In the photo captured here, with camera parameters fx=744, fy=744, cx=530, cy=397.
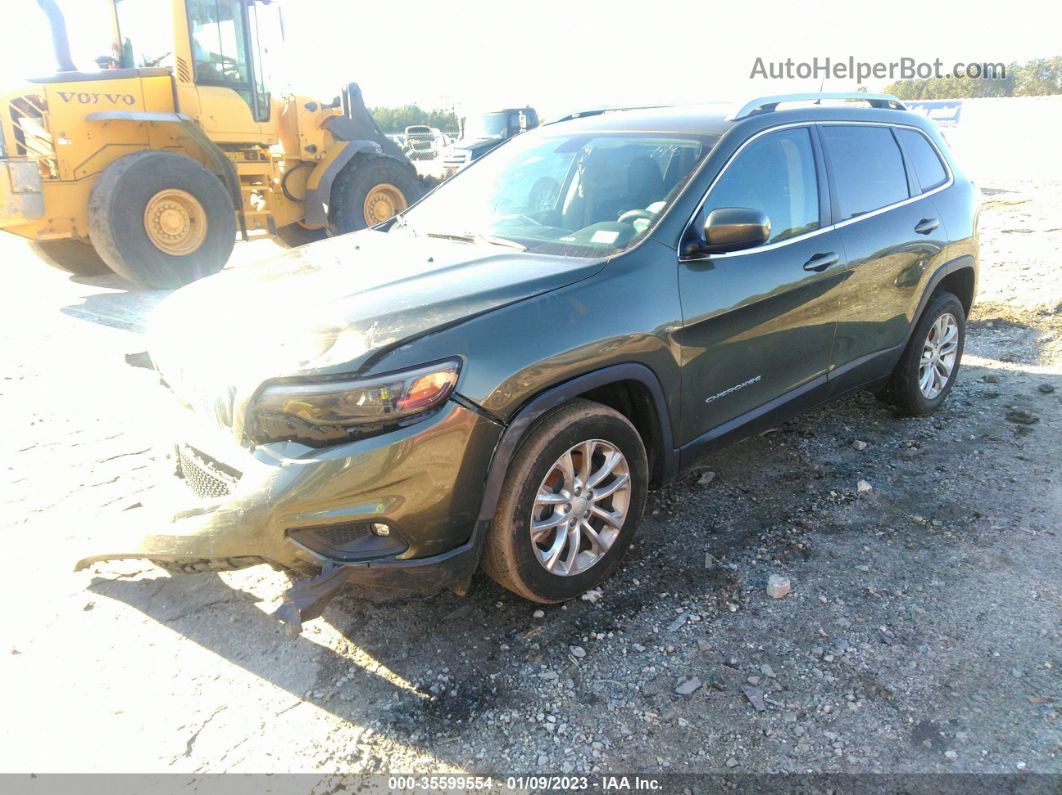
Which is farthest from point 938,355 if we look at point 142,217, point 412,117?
point 412,117

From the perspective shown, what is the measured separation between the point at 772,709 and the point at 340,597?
170 cm

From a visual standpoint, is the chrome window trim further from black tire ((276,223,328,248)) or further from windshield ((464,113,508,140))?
windshield ((464,113,508,140))

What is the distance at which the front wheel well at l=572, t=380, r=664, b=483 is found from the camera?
2980 millimetres

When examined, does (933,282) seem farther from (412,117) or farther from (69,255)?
(412,117)

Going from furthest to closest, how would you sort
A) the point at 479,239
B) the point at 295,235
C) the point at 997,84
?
the point at 997,84 → the point at 295,235 → the point at 479,239

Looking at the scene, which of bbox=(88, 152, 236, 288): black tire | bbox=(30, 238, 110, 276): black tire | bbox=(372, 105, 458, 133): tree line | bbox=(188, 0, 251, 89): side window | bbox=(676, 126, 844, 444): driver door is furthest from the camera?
bbox=(372, 105, 458, 133): tree line

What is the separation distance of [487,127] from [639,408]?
1585cm

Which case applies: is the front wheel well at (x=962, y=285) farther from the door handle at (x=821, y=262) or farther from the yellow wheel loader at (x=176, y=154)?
the yellow wheel loader at (x=176, y=154)

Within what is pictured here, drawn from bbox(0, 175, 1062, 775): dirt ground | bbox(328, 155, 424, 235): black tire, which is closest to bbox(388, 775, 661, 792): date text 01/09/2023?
bbox(0, 175, 1062, 775): dirt ground

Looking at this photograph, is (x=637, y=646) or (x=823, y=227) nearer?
(x=637, y=646)

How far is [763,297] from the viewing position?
3344mm

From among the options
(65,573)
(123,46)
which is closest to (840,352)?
(65,573)

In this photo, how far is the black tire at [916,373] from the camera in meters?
4.54

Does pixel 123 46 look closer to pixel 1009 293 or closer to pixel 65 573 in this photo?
pixel 65 573
